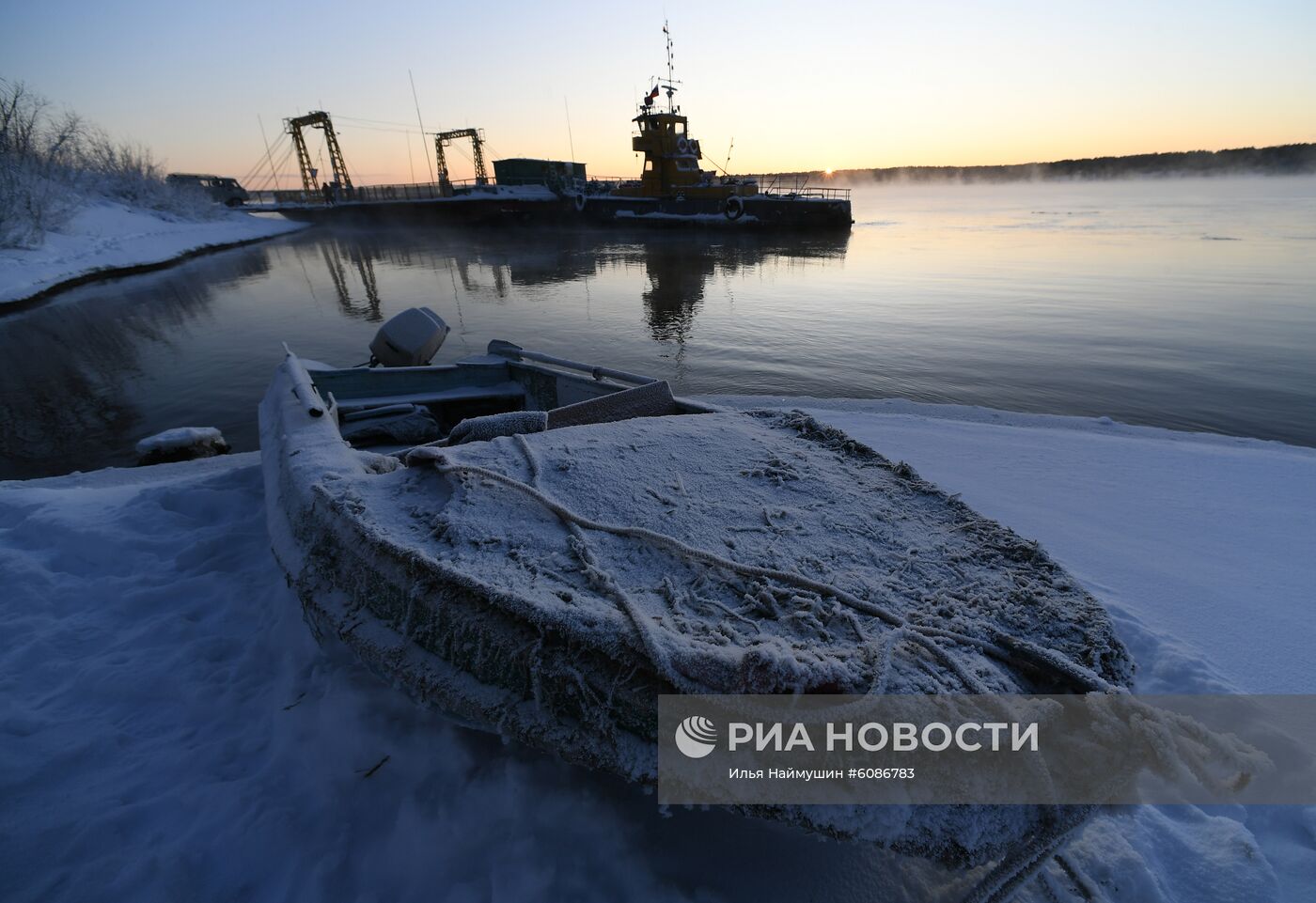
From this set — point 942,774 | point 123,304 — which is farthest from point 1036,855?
point 123,304

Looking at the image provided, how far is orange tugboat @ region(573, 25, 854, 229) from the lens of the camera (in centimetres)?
3431

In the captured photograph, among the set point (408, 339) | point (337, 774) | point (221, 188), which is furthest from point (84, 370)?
point (221, 188)

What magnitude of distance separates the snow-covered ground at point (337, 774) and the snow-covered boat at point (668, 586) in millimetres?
466

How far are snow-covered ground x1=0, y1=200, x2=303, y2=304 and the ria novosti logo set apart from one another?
84.5ft

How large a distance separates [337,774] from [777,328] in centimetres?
1214

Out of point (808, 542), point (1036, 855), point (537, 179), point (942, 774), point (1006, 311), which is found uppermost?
point (537, 179)

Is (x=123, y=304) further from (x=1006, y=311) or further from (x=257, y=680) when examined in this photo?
(x=1006, y=311)

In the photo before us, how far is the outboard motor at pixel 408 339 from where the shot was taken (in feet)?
20.9

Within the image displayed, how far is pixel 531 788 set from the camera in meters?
2.01

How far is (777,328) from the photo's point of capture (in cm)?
1265

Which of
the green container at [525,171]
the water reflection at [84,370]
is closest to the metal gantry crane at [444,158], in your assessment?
the green container at [525,171]

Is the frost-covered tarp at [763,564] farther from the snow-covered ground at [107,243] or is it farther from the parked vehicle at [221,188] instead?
the parked vehicle at [221,188]

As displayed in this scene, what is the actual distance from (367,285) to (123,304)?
23.8 ft

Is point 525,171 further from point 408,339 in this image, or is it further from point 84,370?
point 408,339
